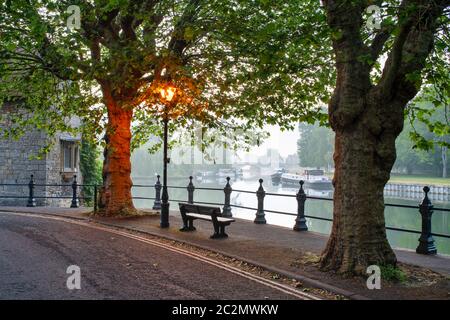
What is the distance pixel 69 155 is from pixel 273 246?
21591mm

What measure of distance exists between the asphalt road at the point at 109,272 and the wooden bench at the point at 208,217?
1.85 meters

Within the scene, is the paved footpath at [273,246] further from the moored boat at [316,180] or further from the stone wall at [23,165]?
the moored boat at [316,180]

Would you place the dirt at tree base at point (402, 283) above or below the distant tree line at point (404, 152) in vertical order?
below

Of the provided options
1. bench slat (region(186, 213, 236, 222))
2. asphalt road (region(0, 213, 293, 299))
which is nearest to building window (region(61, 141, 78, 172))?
asphalt road (region(0, 213, 293, 299))

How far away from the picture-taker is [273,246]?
10242 mm

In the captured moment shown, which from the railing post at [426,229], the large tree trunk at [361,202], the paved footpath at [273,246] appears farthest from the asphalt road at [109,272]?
the railing post at [426,229]

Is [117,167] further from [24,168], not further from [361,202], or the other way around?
[24,168]

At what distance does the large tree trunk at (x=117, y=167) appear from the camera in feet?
50.6

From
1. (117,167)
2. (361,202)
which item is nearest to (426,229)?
(361,202)

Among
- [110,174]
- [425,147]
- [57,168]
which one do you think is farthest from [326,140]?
[425,147]

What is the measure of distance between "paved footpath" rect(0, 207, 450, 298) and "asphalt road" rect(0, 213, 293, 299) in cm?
89

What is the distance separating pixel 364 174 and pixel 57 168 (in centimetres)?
2287
